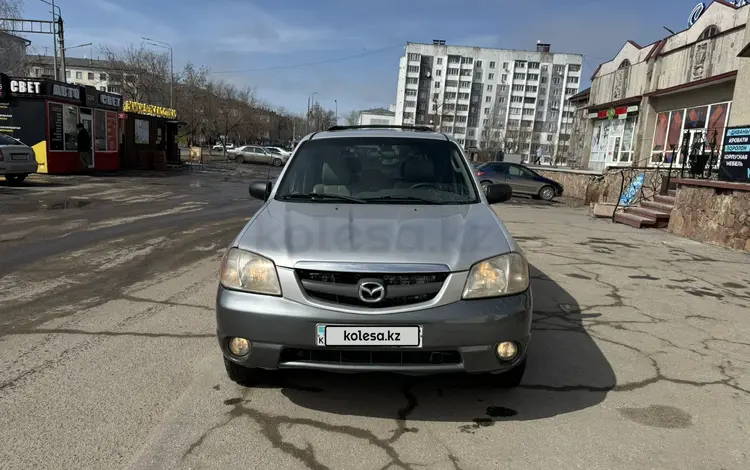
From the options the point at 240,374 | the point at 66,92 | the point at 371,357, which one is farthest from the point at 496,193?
the point at 66,92

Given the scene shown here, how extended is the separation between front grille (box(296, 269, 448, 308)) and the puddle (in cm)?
1113

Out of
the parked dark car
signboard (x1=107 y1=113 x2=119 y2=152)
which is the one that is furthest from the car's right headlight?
signboard (x1=107 y1=113 x2=119 y2=152)

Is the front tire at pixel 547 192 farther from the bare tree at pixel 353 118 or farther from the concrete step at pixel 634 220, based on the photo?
the bare tree at pixel 353 118

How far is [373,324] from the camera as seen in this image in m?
2.71

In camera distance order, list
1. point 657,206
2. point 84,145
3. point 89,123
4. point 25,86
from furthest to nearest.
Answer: point 89,123 < point 84,145 < point 25,86 < point 657,206

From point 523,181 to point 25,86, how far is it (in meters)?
20.8

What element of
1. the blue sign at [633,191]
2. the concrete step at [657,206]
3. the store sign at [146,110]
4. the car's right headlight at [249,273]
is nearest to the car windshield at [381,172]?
the car's right headlight at [249,273]

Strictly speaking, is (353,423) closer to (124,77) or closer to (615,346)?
(615,346)

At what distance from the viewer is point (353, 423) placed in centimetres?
294

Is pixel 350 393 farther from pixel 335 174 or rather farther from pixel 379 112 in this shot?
pixel 379 112

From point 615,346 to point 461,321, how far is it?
2316 millimetres

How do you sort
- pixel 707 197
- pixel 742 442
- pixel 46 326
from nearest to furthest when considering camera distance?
pixel 742 442 → pixel 46 326 → pixel 707 197

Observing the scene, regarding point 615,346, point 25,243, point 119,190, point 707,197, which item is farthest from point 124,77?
point 615,346

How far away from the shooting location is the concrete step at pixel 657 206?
43.3 ft
